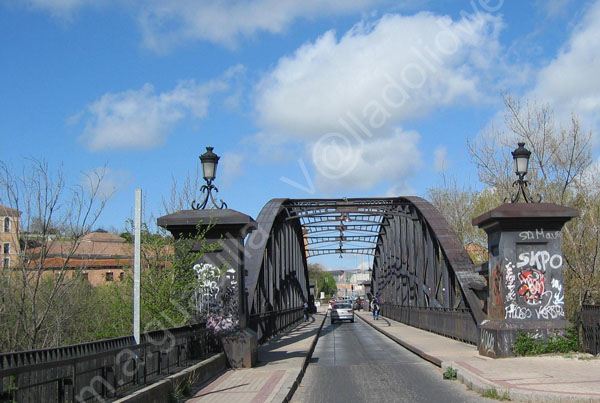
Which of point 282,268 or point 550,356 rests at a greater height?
point 282,268

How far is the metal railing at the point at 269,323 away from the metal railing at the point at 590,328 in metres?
8.10

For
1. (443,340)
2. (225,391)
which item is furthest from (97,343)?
(443,340)

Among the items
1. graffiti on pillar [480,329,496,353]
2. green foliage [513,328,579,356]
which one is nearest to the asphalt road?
graffiti on pillar [480,329,496,353]

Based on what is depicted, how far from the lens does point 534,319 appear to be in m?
14.7

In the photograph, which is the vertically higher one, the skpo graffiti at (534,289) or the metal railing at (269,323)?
the skpo graffiti at (534,289)

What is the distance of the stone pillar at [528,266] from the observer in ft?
48.1

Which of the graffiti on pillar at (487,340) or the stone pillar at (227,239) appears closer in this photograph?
the stone pillar at (227,239)

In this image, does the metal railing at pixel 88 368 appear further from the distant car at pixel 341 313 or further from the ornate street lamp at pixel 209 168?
the distant car at pixel 341 313

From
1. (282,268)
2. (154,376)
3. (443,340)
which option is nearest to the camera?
(154,376)

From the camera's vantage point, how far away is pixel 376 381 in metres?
Answer: 12.8

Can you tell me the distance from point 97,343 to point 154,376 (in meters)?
2.03

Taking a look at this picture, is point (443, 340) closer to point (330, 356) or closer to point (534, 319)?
point (330, 356)

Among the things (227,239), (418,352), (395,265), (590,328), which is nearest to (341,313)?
(395,265)

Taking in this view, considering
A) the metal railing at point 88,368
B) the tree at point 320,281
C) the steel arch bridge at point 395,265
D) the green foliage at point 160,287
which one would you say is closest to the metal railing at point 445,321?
the steel arch bridge at point 395,265
